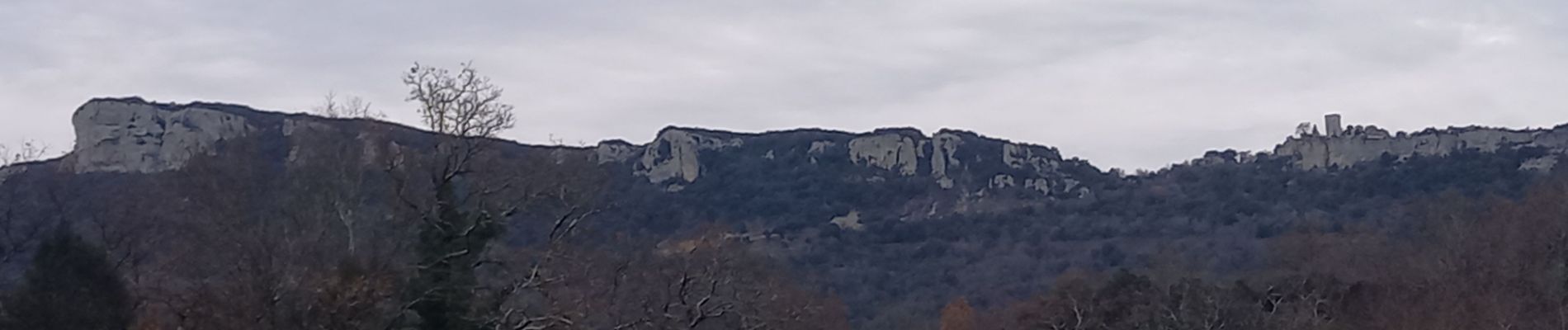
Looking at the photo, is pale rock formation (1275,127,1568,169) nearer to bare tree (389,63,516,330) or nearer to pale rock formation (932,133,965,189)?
pale rock formation (932,133,965,189)

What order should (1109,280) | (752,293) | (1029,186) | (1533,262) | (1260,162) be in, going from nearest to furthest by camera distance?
(752,293)
(1533,262)
(1109,280)
(1029,186)
(1260,162)

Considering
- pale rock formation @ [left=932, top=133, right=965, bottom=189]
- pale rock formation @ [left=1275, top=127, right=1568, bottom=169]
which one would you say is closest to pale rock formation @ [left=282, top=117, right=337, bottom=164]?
pale rock formation @ [left=932, top=133, right=965, bottom=189]

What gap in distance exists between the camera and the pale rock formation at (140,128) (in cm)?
6631

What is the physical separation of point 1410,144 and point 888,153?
27.7m

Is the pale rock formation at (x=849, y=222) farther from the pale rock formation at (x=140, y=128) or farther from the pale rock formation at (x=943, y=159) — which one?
the pale rock formation at (x=140, y=128)

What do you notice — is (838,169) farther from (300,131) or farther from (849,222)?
(300,131)

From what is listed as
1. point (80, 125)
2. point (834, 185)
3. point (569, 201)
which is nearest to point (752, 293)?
point (569, 201)

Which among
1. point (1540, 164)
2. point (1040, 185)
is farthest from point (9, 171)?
point (1540, 164)

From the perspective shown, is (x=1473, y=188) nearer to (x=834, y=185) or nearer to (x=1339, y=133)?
(x=1339, y=133)

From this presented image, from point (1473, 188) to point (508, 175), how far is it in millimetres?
72341

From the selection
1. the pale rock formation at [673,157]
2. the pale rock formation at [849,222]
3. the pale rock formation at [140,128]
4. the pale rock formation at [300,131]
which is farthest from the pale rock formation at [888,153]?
the pale rock formation at [300,131]

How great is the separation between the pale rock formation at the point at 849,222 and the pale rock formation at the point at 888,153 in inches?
283

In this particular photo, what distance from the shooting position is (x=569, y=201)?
1147 inches

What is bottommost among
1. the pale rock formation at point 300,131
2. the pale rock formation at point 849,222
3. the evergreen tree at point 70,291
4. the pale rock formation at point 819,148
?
the pale rock formation at point 849,222
